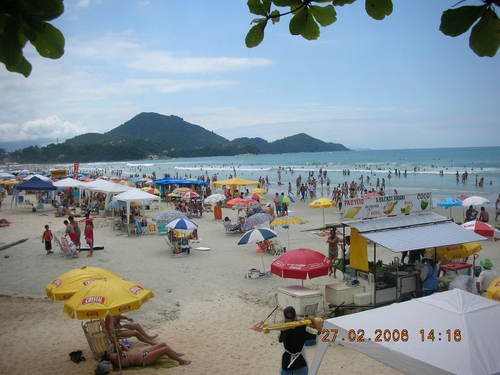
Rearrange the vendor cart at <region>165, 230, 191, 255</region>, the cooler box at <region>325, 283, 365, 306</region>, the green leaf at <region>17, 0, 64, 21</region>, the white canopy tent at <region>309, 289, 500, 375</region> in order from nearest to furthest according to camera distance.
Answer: the green leaf at <region>17, 0, 64, 21</region>
the white canopy tent at <region>309, 289, 500, 375</region>
the cooler box at <region>325, 283, 365, 306</region>
the vendor cart at <region>165, 230, 191, 255</region>

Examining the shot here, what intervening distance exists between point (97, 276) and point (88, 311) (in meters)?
0.97

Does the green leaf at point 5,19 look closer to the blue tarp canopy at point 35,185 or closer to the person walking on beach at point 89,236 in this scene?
the person walking on beach at point 89,236

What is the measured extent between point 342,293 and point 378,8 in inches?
253

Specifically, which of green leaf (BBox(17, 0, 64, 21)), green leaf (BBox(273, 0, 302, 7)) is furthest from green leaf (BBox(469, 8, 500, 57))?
green leaf (BBox(17, 0, 64, 21))

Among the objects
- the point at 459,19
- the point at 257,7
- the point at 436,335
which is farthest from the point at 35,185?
the point at 459,19

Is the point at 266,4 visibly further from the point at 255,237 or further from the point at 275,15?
the point at 255,237

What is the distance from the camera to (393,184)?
42.2m

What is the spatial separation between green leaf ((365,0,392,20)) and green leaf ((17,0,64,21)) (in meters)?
1.08

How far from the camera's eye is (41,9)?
137 centimetres

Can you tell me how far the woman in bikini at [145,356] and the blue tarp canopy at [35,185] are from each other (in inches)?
630

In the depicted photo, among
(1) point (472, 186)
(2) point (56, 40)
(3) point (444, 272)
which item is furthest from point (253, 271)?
(1) point (472, 186)

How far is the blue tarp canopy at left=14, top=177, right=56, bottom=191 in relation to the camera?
1928 cm

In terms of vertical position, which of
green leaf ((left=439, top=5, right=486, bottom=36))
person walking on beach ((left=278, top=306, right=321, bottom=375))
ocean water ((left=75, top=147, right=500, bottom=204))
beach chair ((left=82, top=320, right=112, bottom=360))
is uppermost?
green leaf ((left=439, top=5, right=486, bottom=36))

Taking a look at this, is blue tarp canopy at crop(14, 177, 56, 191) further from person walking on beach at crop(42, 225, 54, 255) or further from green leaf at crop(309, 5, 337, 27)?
green leaf at crop(309, 5, 337, 27)
